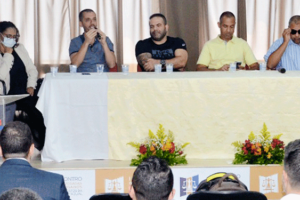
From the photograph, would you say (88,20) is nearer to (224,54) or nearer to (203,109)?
(224,54)

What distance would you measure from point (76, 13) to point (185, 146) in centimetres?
304

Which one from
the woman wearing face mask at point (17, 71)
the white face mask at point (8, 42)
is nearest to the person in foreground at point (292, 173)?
the woman wearing face mask at point (17, 71)

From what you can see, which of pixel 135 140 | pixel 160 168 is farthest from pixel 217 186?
pixel 135 140

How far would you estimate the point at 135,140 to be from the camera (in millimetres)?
4734

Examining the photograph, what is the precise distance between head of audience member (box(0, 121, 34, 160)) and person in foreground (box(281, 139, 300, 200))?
50.1 inches

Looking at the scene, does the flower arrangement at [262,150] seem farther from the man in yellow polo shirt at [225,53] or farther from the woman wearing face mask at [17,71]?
the woman wearing face mask at [17,71]

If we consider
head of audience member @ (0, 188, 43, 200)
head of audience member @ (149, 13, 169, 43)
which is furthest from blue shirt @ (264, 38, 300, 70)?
head of audience member @ (0, 188, 43, 200)

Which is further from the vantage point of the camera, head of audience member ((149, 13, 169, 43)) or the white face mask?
head of audience member ((149, 13, 169, 43))

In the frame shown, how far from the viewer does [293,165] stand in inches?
80.7

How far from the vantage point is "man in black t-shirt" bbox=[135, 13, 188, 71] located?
5684 mm

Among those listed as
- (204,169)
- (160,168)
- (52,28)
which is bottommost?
(204,169)

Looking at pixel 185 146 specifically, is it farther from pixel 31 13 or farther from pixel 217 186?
pixel 31 13

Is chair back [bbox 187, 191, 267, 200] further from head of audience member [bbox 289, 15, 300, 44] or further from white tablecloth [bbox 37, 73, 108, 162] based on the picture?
head of audience member [bbox 289, 15, 300, 44]

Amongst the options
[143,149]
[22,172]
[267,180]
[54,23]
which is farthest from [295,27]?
[22,172]
